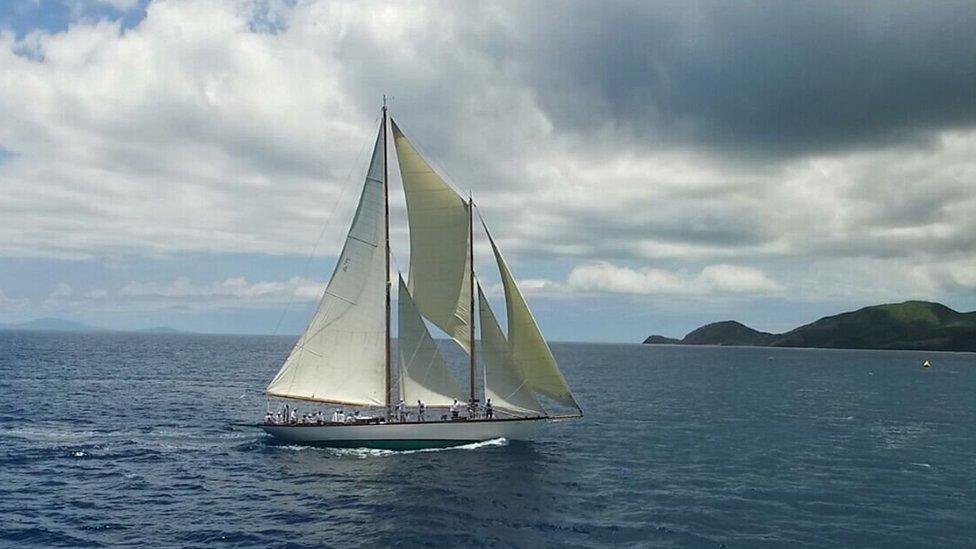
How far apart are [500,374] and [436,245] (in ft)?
35.6

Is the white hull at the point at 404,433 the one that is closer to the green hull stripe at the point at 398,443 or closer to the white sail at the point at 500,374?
the green hull stripe at the point at 398,443

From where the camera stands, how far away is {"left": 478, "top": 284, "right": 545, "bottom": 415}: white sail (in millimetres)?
49000

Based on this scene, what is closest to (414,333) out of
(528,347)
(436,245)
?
(436,245)

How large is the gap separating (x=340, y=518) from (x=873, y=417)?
221 ft

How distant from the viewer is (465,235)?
163ft

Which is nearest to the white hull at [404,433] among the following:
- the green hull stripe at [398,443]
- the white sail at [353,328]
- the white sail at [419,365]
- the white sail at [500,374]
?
the green hull stripe at [398,443]

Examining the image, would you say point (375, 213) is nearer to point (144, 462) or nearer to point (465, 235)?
point (465, 235)

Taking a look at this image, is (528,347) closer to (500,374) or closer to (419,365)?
(500,374)

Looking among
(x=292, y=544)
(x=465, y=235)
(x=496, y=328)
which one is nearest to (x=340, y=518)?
(x=292, y=544)

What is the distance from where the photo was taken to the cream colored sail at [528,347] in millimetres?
48469

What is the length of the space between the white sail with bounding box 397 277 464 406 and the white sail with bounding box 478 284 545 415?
9.48 ft

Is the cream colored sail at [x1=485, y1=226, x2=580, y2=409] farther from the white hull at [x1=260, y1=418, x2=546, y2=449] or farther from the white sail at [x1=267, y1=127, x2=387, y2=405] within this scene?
the white sail at [x1=267, y1=127, x2=387, y2=405]

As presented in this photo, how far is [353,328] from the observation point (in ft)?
164

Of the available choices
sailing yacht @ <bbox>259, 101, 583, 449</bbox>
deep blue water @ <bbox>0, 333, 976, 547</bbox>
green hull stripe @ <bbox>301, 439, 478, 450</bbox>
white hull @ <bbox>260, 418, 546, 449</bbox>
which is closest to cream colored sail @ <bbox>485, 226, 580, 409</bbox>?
sailing yacht @ <bbox>259, 101, 583, 449</bbox>
